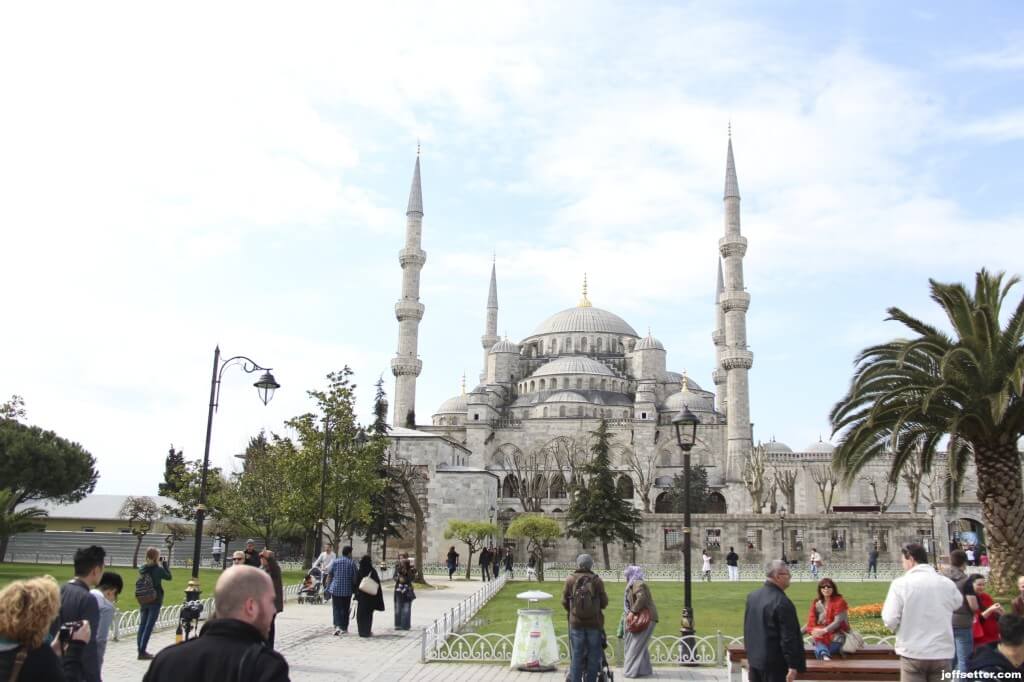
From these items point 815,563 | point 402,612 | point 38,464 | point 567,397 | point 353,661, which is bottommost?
point 353,661

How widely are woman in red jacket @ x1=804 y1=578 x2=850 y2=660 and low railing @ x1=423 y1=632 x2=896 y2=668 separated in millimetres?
2127

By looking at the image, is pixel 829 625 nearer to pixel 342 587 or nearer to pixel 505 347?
pixel 342 587

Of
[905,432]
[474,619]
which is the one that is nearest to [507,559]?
[474,619]

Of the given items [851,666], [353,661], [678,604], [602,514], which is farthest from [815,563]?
[851,666]

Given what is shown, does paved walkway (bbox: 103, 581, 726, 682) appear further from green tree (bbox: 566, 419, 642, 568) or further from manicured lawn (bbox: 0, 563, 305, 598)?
green tree (bbox: 566, 419, 642, 568)

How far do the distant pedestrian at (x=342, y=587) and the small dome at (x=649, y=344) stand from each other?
52405mm

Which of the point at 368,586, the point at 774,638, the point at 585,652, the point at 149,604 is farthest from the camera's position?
the point at 368,586

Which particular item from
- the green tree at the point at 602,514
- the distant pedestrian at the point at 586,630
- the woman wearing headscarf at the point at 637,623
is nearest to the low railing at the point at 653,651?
the woman wearing headscarf at the point at 637,623

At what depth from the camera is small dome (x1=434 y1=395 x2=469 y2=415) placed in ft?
213

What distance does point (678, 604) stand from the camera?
1811 cm

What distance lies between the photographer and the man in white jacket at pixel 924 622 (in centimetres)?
578

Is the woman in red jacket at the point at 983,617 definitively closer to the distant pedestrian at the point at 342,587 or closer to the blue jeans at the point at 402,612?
the distant pedestrian at the point at 342,587

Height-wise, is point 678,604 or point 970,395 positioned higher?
point 970,395

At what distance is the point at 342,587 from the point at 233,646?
31.6 feet
